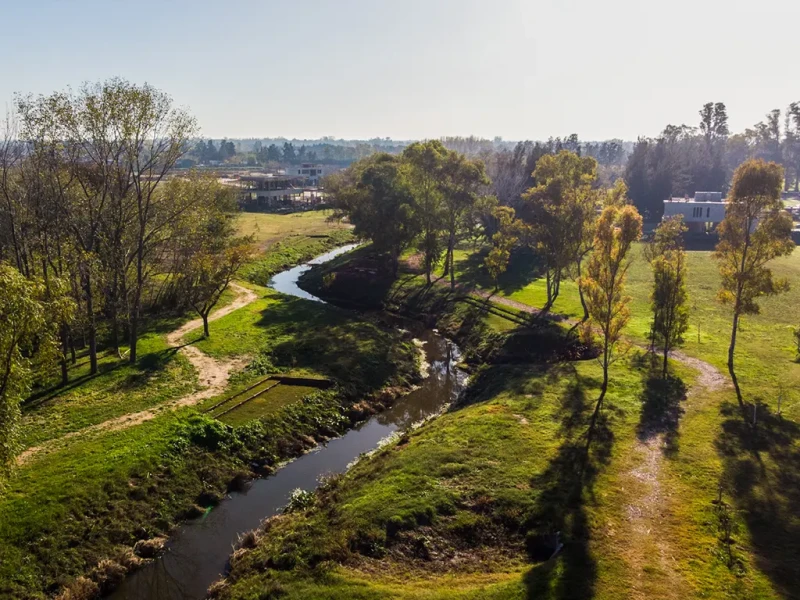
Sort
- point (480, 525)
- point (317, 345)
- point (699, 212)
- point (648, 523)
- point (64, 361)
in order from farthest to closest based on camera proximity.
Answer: point (699, 212), point (317, 345), point (64, 361), point (480, 525), point (648, 523)

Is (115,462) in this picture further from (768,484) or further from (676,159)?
(676,159)

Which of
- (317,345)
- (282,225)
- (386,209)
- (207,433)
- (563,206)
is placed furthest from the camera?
(282,225)

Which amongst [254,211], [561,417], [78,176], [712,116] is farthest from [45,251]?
[712,116]

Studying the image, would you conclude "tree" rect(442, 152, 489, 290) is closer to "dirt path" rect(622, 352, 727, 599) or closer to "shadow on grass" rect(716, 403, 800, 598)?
"shadow on grass" rect(716, 403, 800, 598)

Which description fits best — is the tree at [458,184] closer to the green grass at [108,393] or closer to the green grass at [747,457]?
the green grass at [747,457]

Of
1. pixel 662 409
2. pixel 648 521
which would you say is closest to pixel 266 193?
pixel 662 409

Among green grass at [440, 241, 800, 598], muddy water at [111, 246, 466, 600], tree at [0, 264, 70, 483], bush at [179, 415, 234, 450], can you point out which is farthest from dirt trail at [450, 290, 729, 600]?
tree at [0, 264, 70, 483]

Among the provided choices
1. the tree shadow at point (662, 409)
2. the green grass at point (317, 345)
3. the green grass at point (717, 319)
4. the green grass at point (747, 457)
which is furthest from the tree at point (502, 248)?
the tree shadow at point (662, 409)
